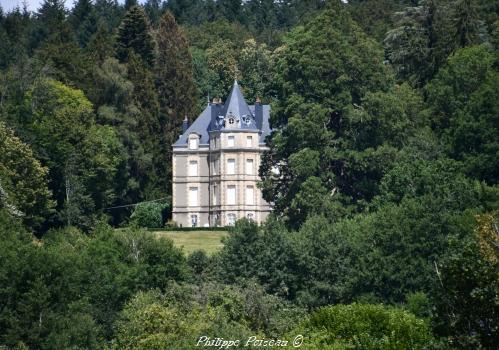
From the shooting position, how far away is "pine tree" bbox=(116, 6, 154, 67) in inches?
4067

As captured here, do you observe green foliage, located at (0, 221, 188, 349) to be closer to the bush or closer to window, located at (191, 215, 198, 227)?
the bush

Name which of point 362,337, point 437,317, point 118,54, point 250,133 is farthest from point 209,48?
point 437,317

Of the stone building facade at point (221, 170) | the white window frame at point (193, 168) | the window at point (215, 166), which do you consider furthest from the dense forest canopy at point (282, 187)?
the window at point (215, 166)

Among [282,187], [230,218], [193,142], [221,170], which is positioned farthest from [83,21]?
[282,187]

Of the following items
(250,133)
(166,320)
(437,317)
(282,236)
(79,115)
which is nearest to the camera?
(437,317)

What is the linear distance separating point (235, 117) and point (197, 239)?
1348 cm

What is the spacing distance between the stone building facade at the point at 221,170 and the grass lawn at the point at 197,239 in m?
7.92

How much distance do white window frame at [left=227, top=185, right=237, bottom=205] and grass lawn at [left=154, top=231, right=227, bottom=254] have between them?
28.8 ft

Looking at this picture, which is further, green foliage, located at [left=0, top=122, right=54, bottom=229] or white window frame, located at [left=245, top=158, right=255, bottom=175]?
white window frame, located at [left=245, top=158, right=255, bottom=175]

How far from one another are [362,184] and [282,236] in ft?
36.9

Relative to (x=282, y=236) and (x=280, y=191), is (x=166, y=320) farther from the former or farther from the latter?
(x=280, y=191)

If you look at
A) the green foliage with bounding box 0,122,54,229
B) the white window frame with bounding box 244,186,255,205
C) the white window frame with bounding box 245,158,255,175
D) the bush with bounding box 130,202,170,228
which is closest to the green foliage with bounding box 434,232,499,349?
the green foliage with bounding box 0,122,54,229

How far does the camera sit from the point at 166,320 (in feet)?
166

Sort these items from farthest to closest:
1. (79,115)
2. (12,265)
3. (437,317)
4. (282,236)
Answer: (79,115) → (282,236) → (12,265) → (437,317)
